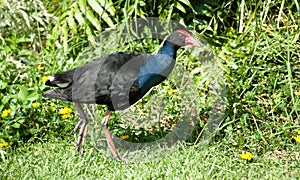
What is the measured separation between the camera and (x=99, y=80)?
374 cm

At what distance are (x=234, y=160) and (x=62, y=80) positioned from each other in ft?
4.32

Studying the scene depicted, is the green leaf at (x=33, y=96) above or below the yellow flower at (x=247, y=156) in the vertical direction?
above

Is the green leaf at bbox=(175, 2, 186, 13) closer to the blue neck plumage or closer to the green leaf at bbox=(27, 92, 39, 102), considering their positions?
the blue neck plumage

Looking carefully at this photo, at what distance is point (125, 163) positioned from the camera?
372cm

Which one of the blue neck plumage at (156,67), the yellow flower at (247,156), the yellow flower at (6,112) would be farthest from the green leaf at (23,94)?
the yellow flower at (247,156)

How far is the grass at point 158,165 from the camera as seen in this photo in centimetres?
344

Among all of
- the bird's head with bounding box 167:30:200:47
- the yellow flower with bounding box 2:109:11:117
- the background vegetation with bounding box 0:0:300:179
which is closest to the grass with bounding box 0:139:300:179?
the background vegetation with bounding box 0:0:300:179

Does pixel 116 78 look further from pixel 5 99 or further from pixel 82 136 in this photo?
pixel 5 99

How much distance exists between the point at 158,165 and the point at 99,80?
708mm

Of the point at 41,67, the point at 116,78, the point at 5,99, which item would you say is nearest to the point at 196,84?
the point at 116,78

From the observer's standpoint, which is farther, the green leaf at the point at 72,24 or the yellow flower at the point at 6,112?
the green leaf at the point at 72,24

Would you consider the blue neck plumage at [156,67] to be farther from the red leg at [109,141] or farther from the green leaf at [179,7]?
the green leaf at [179,7]

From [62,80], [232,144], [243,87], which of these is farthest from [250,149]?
[62,80]

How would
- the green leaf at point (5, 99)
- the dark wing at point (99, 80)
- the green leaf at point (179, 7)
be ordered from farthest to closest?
the green leaf at point (179, 7) → the green leaf at point (5, 99) → the dark wing at point (99, 80)
